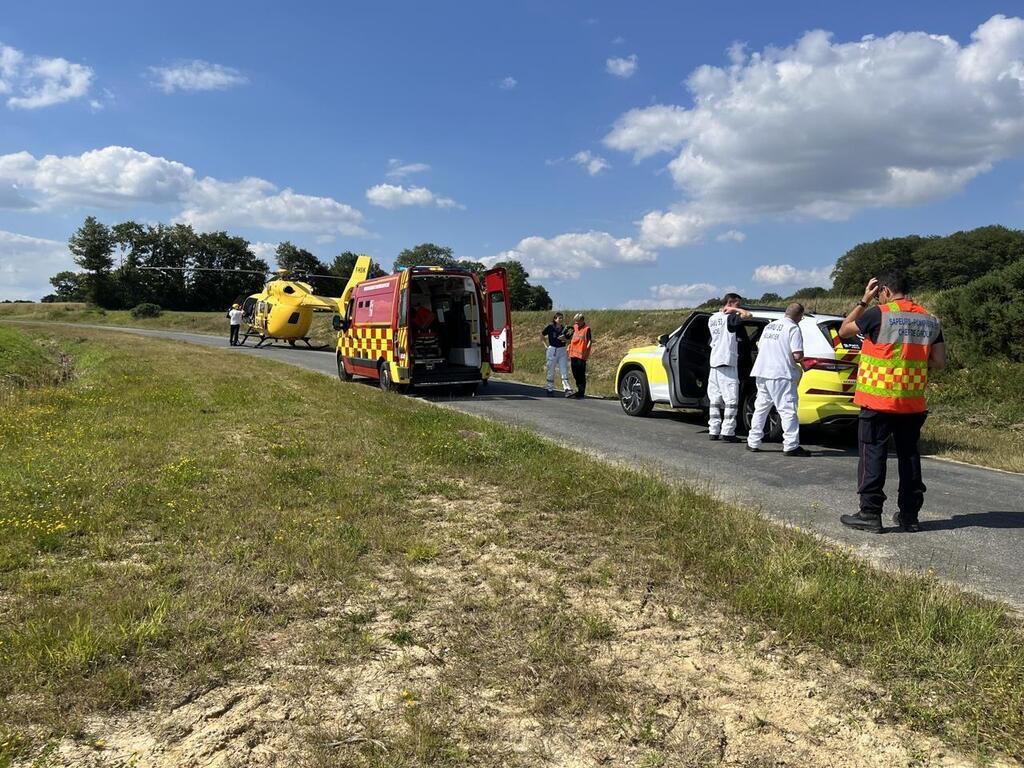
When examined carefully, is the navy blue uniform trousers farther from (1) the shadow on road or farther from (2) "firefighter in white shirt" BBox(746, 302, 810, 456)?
(2) "firefighter in white shirt" BBox(746, 302, 810, 456)

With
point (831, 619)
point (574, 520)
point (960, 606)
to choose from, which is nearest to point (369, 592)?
point (574, 520)

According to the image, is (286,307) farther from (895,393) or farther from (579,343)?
(895,393)

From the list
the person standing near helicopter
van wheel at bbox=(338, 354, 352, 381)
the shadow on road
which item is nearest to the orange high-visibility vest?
van wheel at bbox=(338, 354, 352, 381)

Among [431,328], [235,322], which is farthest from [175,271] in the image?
[431,328]

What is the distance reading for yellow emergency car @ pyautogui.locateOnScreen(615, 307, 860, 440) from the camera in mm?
8070

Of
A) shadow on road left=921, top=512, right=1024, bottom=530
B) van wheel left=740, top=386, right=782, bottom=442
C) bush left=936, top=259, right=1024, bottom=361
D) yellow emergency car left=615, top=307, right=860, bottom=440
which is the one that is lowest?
shadow on road left=921, top=512, right=1024, bottom=530

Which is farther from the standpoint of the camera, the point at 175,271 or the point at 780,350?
the point at 175,271

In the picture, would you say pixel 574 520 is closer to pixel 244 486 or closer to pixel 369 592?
pixel 369 592

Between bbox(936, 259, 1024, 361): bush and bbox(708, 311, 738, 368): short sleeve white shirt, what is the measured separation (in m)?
6.54

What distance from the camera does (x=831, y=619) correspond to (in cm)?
314

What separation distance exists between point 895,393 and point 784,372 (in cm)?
288

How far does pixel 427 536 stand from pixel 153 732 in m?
2.22

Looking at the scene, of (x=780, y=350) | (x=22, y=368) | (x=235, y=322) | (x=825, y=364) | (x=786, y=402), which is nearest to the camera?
(x=780, y=350)

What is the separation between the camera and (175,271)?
79.5 m
